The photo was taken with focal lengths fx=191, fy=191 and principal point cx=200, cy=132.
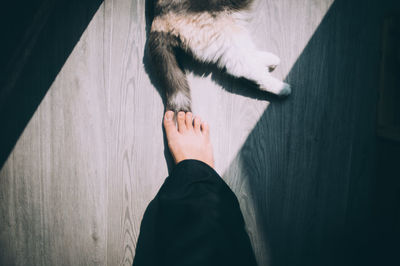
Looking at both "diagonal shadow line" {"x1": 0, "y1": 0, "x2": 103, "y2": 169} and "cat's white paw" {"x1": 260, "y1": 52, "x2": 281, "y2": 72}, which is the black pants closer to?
"cat's white paw" {"x1": 260, "y1": 52, "x2": 281, "y2": 72}

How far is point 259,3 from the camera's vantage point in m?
0.75

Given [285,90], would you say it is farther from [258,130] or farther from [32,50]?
[32,50]

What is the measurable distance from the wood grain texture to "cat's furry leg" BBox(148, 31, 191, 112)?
0.07 m

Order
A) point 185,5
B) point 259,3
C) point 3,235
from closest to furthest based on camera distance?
1. point 185,5
2. point 259,3
3. point 3,235

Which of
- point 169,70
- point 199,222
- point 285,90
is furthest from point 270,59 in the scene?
point 199,222

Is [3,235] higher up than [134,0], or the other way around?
[134,0]

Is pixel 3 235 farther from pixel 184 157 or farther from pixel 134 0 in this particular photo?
pixel 134 0

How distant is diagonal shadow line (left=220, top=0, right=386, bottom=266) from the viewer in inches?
29.8

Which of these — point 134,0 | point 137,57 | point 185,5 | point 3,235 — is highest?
point 134,0

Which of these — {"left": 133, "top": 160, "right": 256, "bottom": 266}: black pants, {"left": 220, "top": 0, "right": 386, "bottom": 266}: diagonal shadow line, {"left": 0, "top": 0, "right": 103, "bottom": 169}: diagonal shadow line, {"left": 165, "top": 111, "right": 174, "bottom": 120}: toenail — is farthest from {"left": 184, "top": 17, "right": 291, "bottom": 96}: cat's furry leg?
{"left": 0, "top": 0, "right": 103, "bottom": 169}: diagonal shadow line

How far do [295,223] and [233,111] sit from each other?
0.52 m

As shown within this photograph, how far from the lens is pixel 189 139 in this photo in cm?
77

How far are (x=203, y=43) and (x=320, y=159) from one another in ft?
2.11

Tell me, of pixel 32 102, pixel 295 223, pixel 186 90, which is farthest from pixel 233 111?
pixel 32 102
